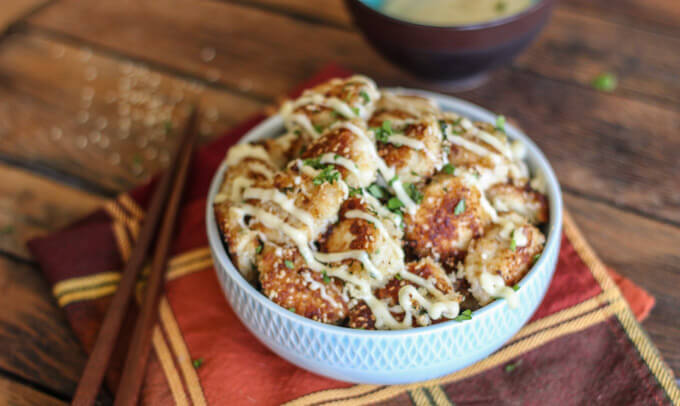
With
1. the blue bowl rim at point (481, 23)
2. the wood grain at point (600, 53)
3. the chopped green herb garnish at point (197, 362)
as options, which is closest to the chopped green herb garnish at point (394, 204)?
the chopped green herb garnish at point (197, 362)

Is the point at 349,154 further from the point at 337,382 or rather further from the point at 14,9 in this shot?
the point at 14,9

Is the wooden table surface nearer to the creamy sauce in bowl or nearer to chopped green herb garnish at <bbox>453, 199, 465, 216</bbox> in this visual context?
the creamy sauce in bowl

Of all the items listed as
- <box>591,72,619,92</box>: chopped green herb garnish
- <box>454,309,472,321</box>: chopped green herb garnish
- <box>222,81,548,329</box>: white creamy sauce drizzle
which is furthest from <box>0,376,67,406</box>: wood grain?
<box>591,72,619,92</box>: chopped green herb garnish

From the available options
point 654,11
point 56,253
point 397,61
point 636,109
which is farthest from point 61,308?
point 654,11

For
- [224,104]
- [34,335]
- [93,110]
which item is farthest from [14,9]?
[34,335]

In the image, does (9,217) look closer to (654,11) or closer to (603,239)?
(603,239)

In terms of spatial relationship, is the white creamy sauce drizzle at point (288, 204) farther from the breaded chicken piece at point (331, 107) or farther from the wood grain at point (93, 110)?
the wood grain at point (93, 110)
